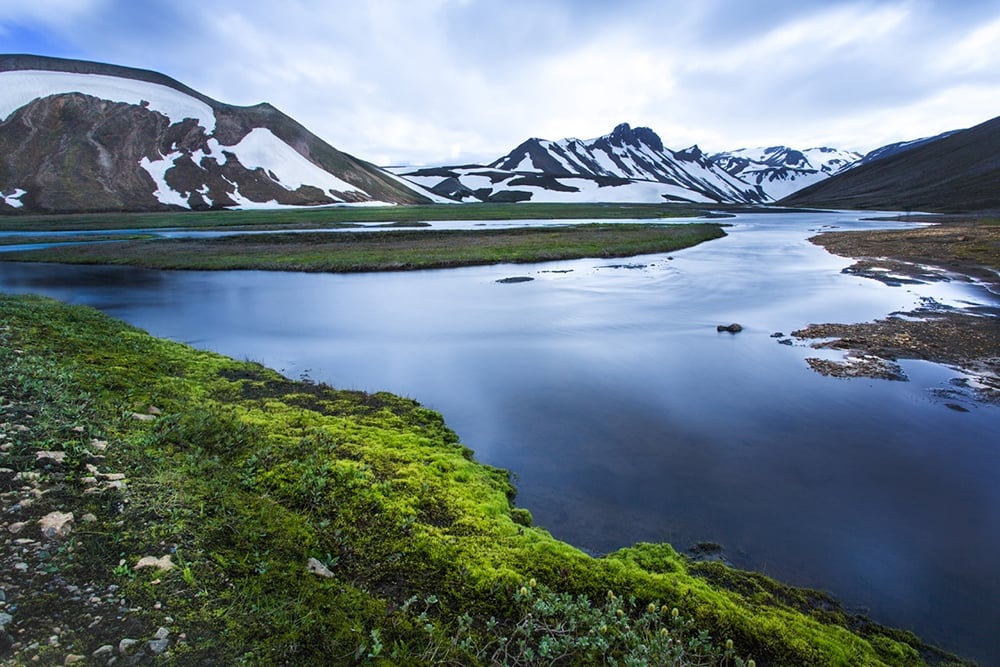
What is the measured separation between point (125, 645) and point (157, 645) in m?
0.27

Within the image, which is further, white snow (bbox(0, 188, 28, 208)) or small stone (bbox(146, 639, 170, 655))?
white snow (bbox(0, 188, 28, 208))

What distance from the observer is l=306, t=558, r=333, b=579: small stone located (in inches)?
246

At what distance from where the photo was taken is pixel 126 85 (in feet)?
528

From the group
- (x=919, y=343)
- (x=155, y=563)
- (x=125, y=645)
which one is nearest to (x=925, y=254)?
(x=919, y=343)

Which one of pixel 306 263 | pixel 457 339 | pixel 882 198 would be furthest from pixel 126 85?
pixel 882 198

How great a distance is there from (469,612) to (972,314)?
27498mm

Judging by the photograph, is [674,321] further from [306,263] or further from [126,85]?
[126,85]

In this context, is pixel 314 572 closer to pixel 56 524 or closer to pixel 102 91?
pixel 56 524

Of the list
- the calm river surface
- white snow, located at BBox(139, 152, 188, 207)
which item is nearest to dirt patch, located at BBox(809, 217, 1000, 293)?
the calm river surface

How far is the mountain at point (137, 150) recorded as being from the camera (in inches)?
4583

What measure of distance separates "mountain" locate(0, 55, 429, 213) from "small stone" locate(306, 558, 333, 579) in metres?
137

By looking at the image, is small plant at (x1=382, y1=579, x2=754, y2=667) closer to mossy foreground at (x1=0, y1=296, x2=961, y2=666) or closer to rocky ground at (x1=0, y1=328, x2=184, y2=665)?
mossy foreground at (x1=0, y1=296, x2=961, y2=666)

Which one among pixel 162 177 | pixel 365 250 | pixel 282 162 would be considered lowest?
pixel 365 250

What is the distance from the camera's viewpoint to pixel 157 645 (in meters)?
4.85
